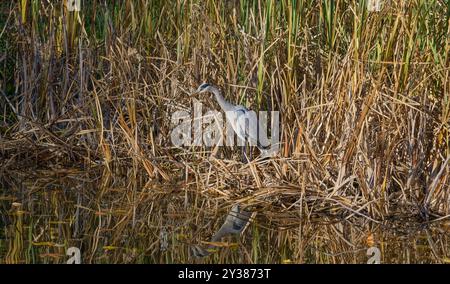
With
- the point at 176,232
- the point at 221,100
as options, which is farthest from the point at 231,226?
the point at 221,100

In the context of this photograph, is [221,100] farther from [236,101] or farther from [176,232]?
[176,232]

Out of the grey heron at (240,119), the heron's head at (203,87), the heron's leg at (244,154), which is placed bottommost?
the heron's leg at (244,154)

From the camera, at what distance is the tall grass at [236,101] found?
5680 mm

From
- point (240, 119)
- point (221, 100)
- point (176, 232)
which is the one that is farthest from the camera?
point (221, 100)

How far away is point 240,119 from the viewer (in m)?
6.25

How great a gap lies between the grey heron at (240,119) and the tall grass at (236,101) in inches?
4.3

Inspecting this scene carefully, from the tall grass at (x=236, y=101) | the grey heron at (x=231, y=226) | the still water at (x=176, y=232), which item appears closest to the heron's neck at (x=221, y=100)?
the tall grass at (x=236, y=101)

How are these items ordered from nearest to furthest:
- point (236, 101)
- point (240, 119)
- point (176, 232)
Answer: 1. point (176, 232)
2. point (240, 119)
3. point (236, 101)

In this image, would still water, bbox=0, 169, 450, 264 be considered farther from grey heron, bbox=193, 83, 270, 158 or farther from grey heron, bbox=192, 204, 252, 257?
grey heron, bbox=193, 83, 270, 158

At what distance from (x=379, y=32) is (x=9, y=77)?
127 inches

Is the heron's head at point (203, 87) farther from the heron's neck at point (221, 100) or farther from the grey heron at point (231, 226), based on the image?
the grey heron at point (231, 226)

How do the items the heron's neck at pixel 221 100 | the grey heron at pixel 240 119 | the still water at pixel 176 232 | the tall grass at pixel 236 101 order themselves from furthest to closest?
the heron's neck at pixel 221 100 < the grey heron at pixel 240 119 < the tall grass at pixel 236 101 < the still water at pixel 176 232

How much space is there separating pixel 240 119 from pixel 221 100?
9.4 inches
